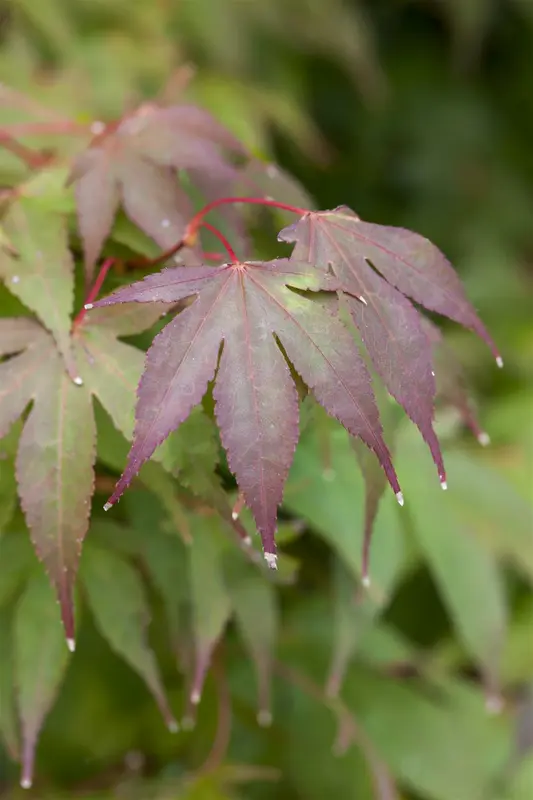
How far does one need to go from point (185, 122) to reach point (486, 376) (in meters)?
0.92

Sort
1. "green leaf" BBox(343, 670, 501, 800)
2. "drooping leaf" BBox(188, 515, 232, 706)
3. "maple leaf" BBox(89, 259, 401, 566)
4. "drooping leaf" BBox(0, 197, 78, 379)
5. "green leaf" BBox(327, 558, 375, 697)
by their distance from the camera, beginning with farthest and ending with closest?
"green leaf" BBox(343, 670, 501, 800)
"green leaf" BBox(327, 558, 375, 697)
"drooping leaf" BBox(188, 515, 232, 706)
"drooping leaf" BBox(0, 197, 78, 379)
"maple leaf" BBox(89, 259, 401, 566)

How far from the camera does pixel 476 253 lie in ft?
5.69

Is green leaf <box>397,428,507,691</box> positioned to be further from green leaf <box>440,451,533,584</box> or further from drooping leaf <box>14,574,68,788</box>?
drooping leaf <box>14,574,68,788</box>

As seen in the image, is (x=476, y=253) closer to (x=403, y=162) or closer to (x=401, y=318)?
(x=403, y=162)

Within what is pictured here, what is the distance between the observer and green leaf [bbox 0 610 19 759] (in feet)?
2.06

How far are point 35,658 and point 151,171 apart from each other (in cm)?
37

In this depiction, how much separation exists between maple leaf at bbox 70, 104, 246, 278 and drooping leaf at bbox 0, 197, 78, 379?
2 centimetres

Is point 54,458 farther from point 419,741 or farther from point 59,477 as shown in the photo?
point 419,741

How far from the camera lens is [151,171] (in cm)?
60

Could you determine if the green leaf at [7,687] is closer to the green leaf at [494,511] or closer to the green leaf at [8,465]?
the green leaf at [8,465]

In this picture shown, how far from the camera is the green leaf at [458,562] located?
0.82 m

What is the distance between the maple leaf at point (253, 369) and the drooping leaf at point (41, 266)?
102 mm

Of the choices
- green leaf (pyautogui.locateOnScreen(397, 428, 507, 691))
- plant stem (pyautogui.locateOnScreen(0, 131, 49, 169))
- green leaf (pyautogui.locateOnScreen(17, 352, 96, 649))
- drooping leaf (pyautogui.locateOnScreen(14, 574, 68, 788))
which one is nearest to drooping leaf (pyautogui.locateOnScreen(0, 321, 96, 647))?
green leaf (pyautogui.locateOnScreen(17, 352, 96, 649))

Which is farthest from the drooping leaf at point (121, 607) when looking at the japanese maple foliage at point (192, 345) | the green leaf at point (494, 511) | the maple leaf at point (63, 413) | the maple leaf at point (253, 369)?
the green leaf at point (494, 511)
